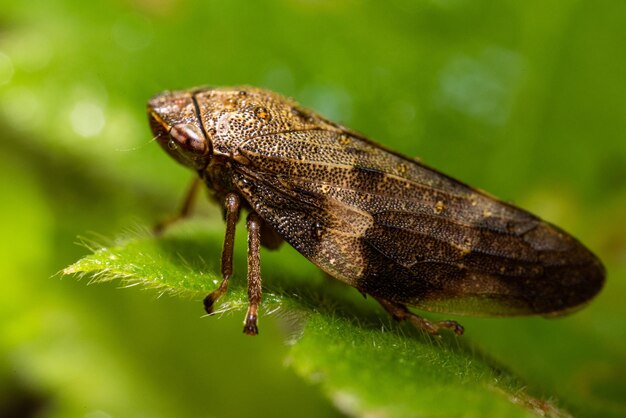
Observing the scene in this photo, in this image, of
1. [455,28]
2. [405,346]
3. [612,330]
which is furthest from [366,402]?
[455,28]

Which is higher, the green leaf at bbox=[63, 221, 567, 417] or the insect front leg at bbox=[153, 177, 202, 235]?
the green leaf at bbox=[63, 221, 567, 417]

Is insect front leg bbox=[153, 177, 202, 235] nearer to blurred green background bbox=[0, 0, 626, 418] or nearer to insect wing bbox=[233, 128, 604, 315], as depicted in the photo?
blurred green background bbox=[0, 0, 626, 418]

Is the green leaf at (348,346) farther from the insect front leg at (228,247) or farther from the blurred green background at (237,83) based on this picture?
the blurred green background at (237,83)

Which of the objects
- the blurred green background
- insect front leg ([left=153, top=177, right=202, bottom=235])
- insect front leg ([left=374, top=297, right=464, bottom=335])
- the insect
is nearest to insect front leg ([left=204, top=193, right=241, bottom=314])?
the insect

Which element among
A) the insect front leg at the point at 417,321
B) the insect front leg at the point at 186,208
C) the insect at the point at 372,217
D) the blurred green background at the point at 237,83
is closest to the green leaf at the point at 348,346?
the insect front leg at the point at 417,321

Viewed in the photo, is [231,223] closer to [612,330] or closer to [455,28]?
[455,28]

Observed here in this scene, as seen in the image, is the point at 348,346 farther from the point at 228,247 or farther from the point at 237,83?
the point at 237,83

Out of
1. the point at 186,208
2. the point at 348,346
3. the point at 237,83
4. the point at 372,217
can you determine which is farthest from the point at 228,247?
the point at 237,83
